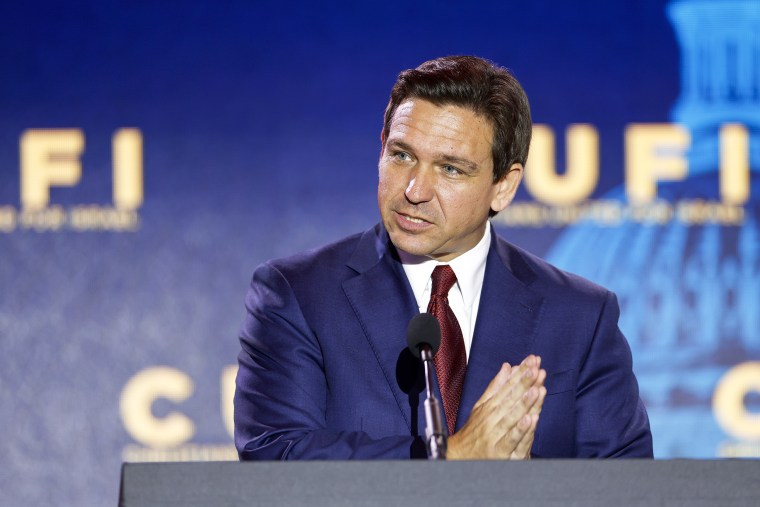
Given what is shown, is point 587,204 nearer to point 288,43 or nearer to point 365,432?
point 288,43

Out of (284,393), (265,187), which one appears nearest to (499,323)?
(284,393)

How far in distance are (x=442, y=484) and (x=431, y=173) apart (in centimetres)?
102

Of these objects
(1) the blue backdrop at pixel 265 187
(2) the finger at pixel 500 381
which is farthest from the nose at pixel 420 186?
(1) the blue backdrop at pixel 265 187

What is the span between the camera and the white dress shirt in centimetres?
232

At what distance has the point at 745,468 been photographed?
51.9 inches

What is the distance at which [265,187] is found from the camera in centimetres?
413

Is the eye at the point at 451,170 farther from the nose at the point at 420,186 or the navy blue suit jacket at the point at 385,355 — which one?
the navy blue suit jacket at the point at 385,355

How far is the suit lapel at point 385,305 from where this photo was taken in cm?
220

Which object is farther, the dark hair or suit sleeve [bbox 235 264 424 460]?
the dark hair

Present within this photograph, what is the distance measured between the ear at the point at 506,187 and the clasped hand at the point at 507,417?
0.58 meters

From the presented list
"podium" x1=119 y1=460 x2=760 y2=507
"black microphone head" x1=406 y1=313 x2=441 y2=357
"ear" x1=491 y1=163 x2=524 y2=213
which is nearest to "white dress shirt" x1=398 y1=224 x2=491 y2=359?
"ear" x1=491 y1=163 x2=524 y2=213

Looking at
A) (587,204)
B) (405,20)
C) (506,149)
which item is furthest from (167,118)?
(506,149)

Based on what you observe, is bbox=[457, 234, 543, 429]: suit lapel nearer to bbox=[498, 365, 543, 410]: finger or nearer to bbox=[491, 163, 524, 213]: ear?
bbox=[491, 163, 524, 213]: ear

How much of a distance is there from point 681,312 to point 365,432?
2204 mm
